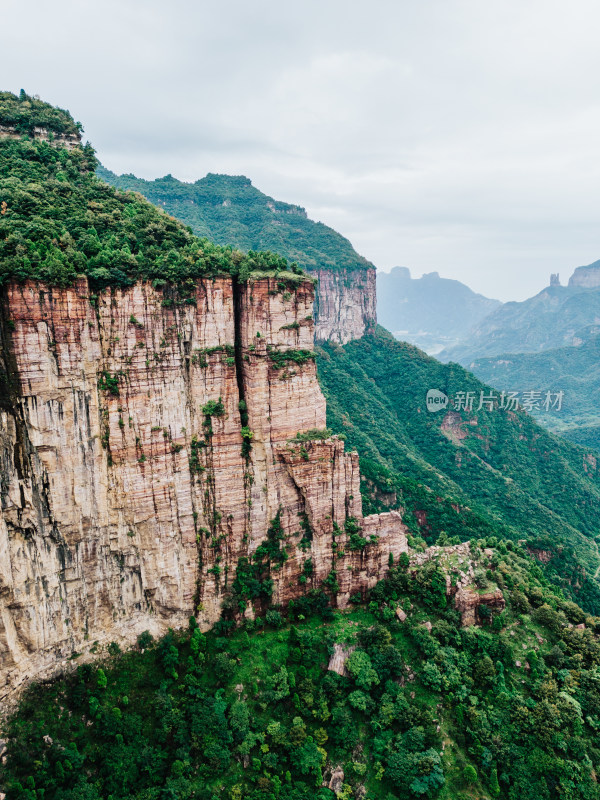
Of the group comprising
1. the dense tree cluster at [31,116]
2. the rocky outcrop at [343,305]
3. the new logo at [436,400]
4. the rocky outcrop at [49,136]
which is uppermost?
the dense tree cluster at [31,116]

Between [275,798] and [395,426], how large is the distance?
62472mm

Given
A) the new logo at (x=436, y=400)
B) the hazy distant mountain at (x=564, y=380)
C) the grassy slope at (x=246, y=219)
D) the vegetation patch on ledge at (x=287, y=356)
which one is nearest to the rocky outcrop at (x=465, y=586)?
the vegetation patch on ledge at (x=287, y=356)

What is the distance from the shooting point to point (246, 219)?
116562 mm

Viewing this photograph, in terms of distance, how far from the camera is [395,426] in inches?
3263

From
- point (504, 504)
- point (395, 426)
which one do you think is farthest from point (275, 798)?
point (395, 426)

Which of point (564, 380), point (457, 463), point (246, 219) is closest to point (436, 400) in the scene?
point (457, 463)

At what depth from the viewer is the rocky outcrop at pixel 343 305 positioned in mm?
101812

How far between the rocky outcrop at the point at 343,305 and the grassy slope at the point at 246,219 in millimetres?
2153

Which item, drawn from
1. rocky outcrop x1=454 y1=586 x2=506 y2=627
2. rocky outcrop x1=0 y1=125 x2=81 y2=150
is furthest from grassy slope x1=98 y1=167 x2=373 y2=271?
rocky outcrop x1=454 y1=586 x2=506 y2=627

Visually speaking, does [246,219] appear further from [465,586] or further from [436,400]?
[465,586]

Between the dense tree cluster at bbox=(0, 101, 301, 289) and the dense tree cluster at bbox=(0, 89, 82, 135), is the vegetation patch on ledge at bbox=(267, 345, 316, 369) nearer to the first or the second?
the dense tree cluster at bbox=(0, 101, 301, 289)

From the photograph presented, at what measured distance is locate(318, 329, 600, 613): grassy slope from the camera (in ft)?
188

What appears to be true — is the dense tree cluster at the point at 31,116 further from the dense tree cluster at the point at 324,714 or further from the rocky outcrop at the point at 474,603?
the rocky outcrop at the point at 474,603

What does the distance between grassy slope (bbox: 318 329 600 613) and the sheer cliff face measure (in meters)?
25.0
